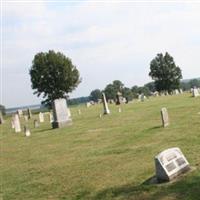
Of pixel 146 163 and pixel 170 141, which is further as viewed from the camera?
pixel 170 141

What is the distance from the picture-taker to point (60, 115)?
2612 cm

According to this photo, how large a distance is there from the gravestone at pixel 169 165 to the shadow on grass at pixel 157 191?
250 mm

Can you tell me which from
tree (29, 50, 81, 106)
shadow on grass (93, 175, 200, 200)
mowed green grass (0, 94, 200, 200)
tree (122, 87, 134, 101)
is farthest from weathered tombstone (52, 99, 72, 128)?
tree (29, 50, 81, 106)

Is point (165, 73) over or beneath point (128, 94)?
over

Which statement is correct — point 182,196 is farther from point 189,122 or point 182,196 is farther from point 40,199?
point 189,122

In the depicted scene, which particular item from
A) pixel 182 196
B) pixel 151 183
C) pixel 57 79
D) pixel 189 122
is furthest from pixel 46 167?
pixel 57 79

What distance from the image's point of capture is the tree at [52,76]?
2800 inches

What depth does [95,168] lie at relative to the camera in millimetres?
11109

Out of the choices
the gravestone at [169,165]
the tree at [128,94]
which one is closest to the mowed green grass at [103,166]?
the gravestone at [169,165]

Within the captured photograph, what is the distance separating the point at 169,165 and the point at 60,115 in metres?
17.7

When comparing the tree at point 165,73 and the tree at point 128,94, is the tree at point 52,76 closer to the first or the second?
the tree at point 128,94

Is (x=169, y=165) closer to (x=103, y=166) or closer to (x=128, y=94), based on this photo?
(x=103, y=166)

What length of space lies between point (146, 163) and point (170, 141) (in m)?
2.83

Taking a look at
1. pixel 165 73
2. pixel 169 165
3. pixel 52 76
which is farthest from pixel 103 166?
pixel 165 73
